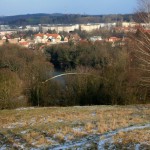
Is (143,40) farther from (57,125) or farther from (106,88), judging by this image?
(57,125)

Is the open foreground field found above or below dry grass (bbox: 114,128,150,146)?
below

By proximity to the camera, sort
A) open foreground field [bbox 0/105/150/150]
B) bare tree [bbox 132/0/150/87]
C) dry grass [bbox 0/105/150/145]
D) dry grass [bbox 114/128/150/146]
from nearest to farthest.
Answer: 1. dry grass [bbox 114/128/150/146]
2. open foreground field [bbox 0/105/150/150]
3. dry grass [bbox 0/105/150/145]
4. bare tree [bbox 132/0/150/87]

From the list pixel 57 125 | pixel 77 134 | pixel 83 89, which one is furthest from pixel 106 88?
pixel 77 134

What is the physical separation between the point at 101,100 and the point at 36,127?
15118mm

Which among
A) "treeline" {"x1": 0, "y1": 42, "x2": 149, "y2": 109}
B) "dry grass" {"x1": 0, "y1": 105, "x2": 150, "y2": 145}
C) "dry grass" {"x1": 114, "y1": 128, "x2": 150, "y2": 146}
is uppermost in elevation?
"dry grass" {"x1": 114, "y1": 128, "x2": 150, "y2": 146}

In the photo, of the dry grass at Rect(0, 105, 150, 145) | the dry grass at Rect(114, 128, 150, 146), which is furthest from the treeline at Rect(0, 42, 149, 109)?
the dry grass at Rect(114, 128, 150, 146)

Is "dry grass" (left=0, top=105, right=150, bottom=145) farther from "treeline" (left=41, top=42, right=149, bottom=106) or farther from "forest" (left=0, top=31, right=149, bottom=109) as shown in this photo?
"treeline" (left=41, top=42, right=149, bottom=106)

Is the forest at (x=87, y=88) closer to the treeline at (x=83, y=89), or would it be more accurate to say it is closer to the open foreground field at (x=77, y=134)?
the treeline at (x=83, y=89)

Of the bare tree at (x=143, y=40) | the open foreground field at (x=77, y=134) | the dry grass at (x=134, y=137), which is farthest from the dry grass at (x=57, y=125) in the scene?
the bare tree at (x=143, y=40)

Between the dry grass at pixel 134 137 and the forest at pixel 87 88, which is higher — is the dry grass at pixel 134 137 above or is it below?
above

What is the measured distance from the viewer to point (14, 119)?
13156mm

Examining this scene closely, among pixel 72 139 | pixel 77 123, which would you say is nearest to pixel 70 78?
pixel 77 123

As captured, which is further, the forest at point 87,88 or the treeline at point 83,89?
the treeline at point 83,89

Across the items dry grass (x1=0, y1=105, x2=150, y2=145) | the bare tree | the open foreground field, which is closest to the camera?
the open foreground field
